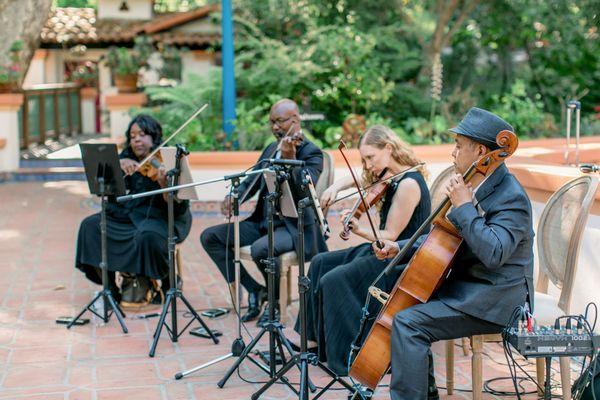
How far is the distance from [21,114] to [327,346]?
12.8m

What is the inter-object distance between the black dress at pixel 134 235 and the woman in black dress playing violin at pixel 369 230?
1762 mm

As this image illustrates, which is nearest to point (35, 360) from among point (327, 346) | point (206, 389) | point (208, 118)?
point (206, 389)

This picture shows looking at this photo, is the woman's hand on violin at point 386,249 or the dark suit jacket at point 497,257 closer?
the dark suit jacket at point 497,257

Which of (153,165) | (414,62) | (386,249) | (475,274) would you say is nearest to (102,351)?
(153,165)

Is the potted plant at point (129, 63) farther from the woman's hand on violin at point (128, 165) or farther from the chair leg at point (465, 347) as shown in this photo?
the chair leg at point (465, 347)

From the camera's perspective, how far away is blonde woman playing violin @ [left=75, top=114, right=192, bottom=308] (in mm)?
6438

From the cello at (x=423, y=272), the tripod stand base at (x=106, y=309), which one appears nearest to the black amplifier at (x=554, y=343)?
the cello at (x=423, y=272)

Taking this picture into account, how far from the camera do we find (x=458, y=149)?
4.08m

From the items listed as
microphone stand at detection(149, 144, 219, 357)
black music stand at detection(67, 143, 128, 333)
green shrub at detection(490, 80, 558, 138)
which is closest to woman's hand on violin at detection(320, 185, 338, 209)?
microphone stand at detection(149, 144, 219, 357)

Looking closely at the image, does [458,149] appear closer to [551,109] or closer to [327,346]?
[327,346]

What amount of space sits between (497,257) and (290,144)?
2213 millimetres

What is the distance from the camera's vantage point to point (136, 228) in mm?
6598

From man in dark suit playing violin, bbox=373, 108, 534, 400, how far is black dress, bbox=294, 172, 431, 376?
0.81 m

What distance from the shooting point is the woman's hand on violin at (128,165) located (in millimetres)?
6439
